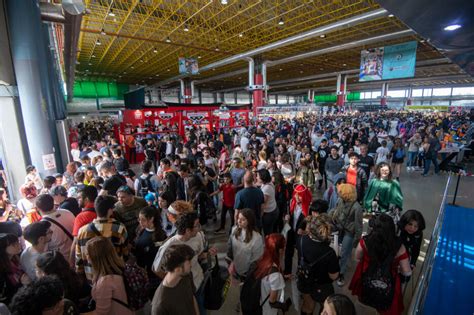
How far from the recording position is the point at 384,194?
137 inches

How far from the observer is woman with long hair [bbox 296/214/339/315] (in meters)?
2.02

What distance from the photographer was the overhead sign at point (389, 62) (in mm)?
10180

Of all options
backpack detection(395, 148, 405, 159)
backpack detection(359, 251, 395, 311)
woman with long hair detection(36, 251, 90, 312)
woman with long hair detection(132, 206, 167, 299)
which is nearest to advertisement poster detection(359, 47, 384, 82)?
backpack detection(395, 148, 405, 159)

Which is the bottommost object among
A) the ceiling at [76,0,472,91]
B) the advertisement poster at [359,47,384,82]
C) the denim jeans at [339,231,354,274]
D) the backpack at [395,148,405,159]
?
the denim jeans at [339,231,354,274]

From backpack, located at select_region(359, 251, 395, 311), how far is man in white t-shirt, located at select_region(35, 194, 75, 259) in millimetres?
2935

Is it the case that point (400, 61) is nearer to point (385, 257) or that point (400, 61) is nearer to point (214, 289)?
point (385, 257)

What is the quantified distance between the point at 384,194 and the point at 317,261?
6.84 ft

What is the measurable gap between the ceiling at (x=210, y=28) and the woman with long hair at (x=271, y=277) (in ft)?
34.1

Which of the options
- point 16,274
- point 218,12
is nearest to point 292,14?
point 218,12

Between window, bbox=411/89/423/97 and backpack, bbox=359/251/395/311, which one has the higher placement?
window, bbox=411/89/423/97

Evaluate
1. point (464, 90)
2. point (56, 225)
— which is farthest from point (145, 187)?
point (464, 90)

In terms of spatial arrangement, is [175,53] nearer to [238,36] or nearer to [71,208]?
[238,36]

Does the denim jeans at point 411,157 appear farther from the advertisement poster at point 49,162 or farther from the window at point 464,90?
the window at point 464,90

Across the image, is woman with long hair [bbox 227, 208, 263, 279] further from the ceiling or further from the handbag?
the ceiling
